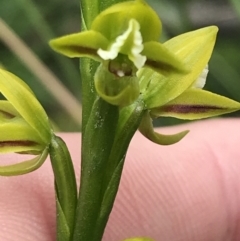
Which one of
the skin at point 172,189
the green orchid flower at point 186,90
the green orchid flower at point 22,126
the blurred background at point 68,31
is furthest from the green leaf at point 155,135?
the blurred background at point 68,31

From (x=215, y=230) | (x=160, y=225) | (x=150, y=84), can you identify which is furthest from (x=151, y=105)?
(x=215, y=230)

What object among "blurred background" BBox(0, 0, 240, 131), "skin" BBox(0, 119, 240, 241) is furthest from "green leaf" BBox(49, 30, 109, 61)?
"blurred background" BBox(0, 0, 240, 131)

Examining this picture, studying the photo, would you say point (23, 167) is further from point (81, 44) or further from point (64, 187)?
point (81, 44)

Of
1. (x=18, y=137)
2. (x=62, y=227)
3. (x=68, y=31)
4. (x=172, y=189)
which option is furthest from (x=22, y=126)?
(x=68, y=31)

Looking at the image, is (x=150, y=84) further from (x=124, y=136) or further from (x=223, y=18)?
(x=223, y=18)

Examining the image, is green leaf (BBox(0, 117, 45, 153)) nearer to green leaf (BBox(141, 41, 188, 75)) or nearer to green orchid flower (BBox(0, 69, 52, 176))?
green orchid flower (BBox(0, 69, 52, 176))
